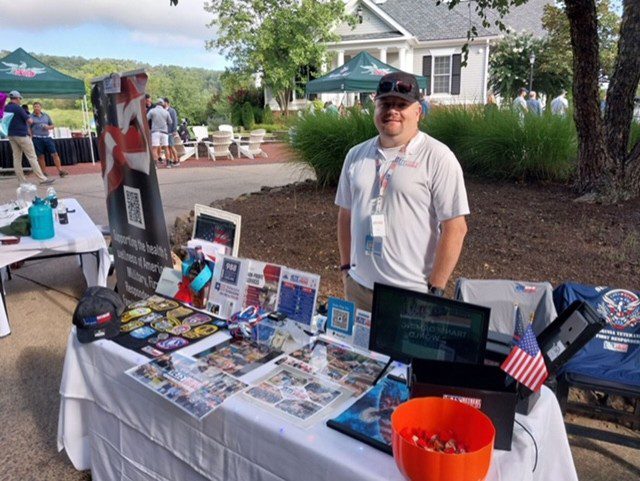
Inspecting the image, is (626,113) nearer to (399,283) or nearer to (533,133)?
(533,133)

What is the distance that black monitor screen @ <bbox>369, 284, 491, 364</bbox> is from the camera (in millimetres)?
1730

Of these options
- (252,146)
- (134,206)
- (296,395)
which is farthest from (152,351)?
(252,146)

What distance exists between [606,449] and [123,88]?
370 centimetres

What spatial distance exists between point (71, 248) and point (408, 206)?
3.15 meters

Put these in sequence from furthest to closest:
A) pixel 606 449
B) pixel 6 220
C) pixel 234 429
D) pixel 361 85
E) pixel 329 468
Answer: pixel 361 85 < pixel 6 220 < pixel 606 449 < pixel 234 429 < pixel 329 468

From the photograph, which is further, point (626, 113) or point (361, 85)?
point (361, 85)

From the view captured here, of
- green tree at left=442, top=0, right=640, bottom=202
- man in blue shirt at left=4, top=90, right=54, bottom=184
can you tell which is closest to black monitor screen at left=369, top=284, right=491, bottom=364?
green tree at left=442, top=0, right=640, bottom=202

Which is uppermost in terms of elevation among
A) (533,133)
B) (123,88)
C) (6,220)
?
(123,88)

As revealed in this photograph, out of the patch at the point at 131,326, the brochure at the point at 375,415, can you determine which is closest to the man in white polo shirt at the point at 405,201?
the brochure at the point at 375,415

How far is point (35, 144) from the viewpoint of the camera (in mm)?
13398

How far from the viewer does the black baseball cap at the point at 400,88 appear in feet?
7.62

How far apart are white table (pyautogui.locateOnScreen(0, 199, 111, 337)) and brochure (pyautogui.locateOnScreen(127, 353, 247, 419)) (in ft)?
8.71

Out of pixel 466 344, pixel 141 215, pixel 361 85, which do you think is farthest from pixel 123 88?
pixel 361 85

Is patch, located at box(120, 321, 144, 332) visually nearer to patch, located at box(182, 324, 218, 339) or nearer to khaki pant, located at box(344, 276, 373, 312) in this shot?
patch, located at box(182, 324, 218, 339)
